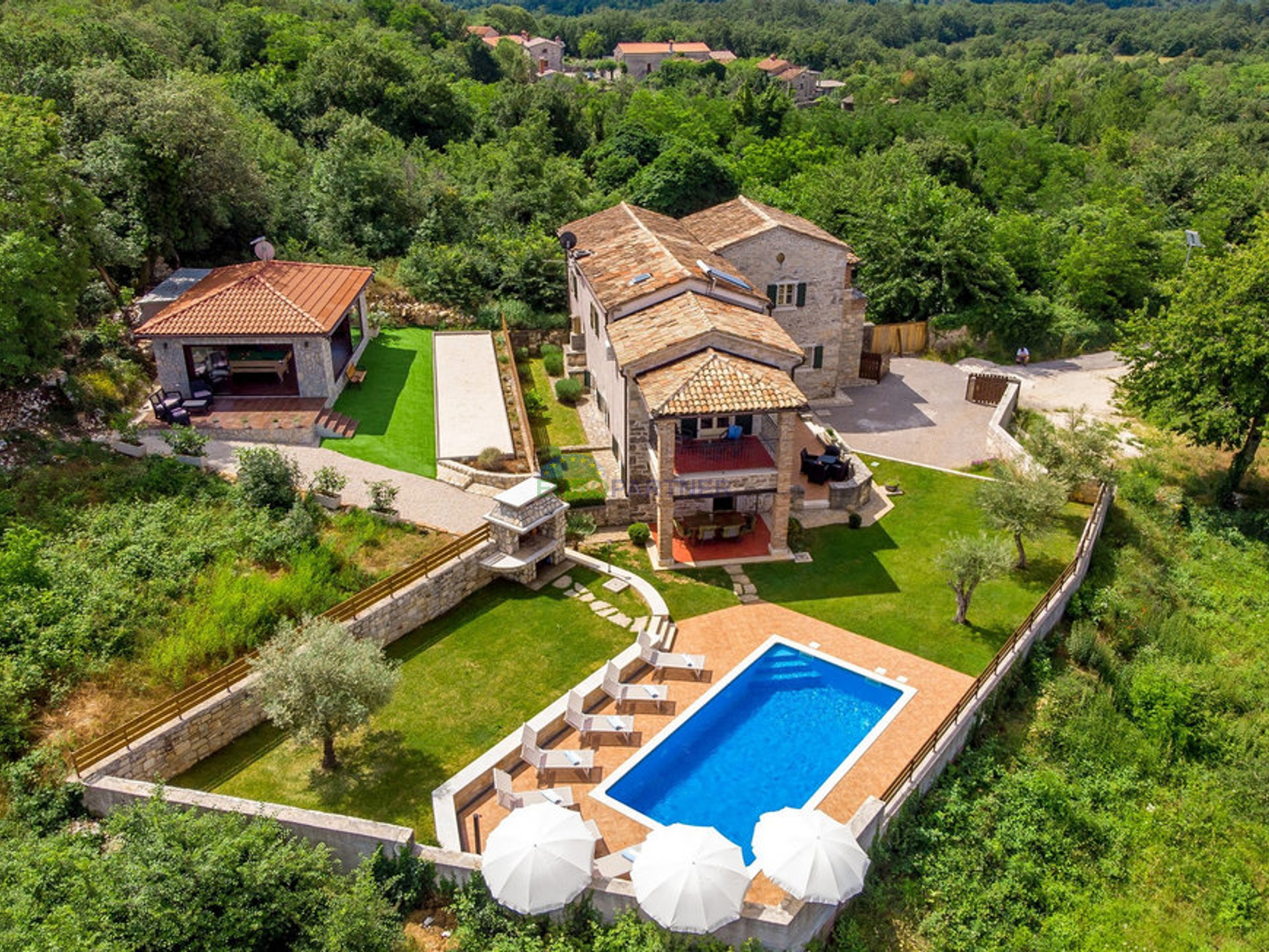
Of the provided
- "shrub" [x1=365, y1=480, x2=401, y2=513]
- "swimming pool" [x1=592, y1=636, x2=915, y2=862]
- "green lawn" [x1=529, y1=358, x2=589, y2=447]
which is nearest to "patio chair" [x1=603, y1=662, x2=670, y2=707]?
"swimming pool" [x1=592, y1=636, x2=915, y2=862]

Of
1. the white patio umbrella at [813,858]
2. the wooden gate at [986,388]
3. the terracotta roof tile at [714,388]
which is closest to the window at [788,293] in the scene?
the wooden gate at [986,388]

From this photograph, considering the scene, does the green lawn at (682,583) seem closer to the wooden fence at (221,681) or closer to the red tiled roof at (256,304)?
the wooden fence at (221,681)

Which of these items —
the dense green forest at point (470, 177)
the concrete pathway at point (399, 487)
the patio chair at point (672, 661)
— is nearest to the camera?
the patio chair at point (672, 661)

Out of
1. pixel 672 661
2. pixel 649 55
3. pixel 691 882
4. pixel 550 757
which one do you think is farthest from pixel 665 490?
pixel 649 55

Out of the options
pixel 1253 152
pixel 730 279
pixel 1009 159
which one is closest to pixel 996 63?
pixel 1253 152

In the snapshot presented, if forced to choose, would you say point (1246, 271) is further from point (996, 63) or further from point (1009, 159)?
point (996, 63)

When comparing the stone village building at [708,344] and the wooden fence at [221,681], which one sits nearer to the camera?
the wooden fence at [221,681]
